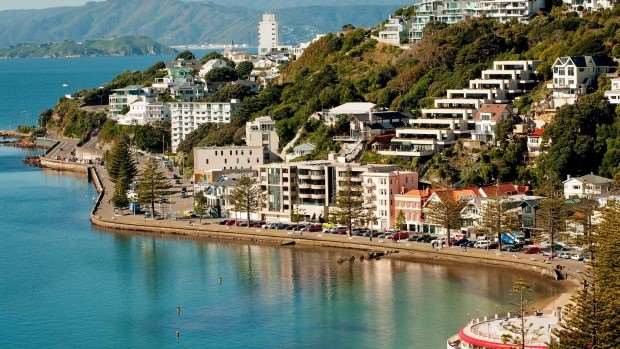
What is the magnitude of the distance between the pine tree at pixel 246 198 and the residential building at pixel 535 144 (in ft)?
34.4

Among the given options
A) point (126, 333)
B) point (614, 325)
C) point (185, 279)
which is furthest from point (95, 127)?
point (614, 325)

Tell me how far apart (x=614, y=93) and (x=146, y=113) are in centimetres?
3673

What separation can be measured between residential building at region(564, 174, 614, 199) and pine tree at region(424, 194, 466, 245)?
3.85 metres

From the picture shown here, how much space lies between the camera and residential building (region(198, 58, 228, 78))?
9218cm

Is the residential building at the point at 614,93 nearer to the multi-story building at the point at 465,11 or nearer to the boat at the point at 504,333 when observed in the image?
the multi-story building at the point at 465,11

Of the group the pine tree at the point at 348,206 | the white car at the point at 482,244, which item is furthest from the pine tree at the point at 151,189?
the white car at the point at 482,244

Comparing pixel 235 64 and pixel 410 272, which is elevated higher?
pixel 235 64

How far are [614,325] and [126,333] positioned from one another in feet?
46.9

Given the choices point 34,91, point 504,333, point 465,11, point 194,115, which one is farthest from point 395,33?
point 34,91

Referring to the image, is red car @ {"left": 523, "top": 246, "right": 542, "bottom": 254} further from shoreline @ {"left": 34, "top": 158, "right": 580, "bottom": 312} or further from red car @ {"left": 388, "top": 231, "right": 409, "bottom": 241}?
red car @ {"left": 388, "top": 231, "right": 409, "bottom": 241}

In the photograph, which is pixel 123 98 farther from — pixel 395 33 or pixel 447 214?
pixel 447 214

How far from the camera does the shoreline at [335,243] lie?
4234cm

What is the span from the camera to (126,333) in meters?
37.3

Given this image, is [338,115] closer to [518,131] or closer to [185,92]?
[518,131]
